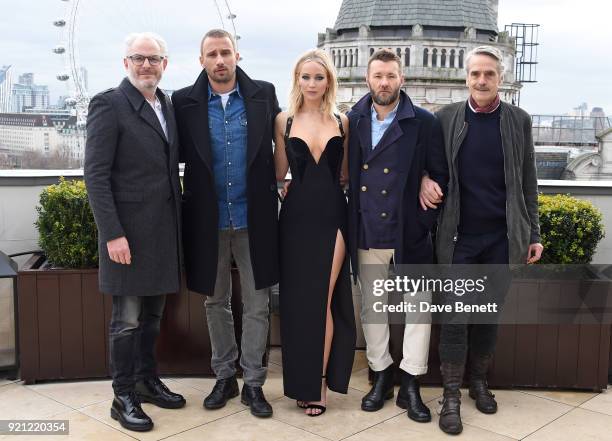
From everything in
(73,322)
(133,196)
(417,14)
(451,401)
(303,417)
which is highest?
(417,14)

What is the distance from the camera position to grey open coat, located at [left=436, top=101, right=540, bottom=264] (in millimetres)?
3654

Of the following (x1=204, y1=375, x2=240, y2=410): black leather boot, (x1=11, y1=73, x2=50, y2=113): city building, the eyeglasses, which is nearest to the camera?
the eyeglasses

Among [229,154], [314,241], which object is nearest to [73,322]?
[229,154]

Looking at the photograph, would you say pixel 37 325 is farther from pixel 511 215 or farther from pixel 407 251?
pixel 511 215

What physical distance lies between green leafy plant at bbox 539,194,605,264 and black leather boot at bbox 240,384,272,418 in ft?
6.23

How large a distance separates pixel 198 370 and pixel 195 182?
1335 mm

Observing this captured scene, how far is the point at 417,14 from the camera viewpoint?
3469 inches

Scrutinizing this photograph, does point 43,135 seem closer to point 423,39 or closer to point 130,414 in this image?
point 130,414

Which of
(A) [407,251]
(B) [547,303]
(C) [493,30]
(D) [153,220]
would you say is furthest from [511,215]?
(C) [493,30]

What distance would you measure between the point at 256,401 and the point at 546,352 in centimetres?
178
